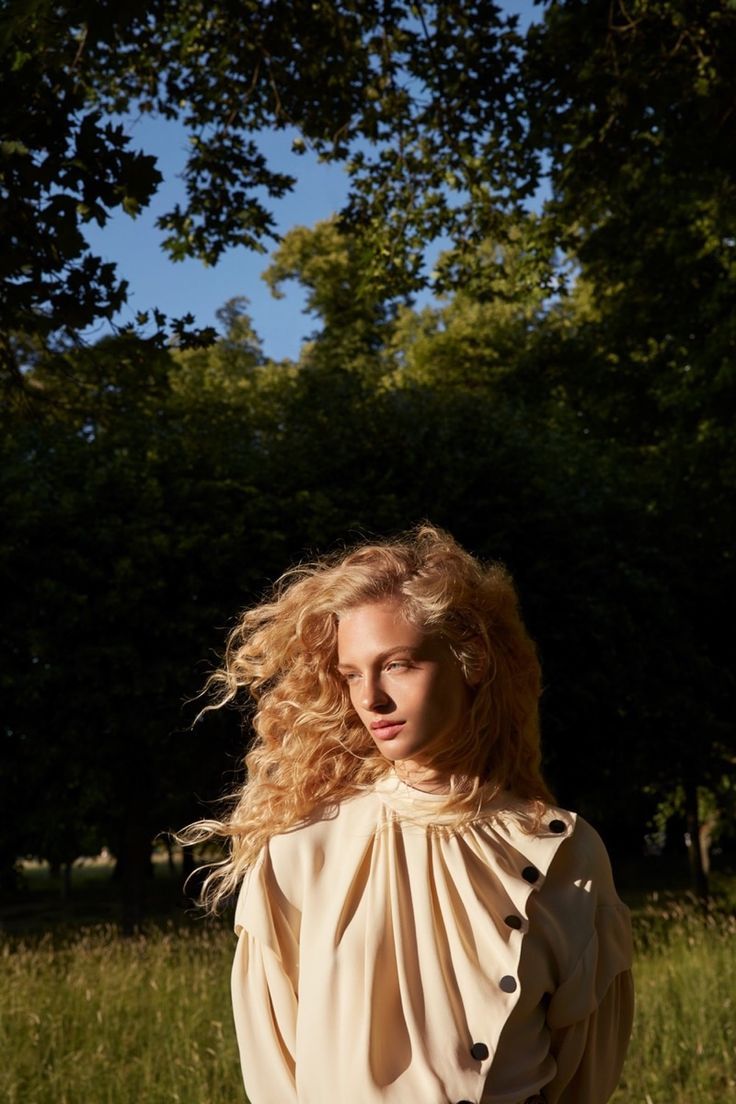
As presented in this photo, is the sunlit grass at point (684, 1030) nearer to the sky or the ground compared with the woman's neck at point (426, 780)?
nearer to the ground

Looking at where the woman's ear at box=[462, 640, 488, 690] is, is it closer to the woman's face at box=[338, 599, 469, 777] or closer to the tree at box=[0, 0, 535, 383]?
the woman's face at box=[338, 599, 469, 777]

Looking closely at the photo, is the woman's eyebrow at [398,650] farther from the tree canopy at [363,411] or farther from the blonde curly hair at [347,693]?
the tree canopy at [363,411]

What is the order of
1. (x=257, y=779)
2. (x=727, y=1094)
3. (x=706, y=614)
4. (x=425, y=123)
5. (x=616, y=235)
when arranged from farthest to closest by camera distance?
(x=616, y=235) → (x=706, y=614) → (x=425, y=123) → (x=727, y=1094) → (x=257, y=779)

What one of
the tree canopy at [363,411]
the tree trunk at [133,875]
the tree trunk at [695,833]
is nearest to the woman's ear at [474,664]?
the tree canopy at [363,411]

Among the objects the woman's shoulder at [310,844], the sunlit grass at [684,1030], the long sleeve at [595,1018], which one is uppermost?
the woman's shoulder at [310,844]

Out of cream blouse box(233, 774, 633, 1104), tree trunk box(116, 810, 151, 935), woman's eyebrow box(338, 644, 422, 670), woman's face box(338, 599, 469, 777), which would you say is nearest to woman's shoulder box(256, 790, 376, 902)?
cream blouse box(233, 774, 633, 1104)

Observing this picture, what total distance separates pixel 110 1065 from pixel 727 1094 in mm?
3061

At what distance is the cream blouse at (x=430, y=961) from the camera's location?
212 cm

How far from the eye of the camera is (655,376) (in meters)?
17.2

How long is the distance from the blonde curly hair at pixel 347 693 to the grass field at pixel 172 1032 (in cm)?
346

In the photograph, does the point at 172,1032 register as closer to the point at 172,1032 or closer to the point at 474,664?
the point at 172,1032

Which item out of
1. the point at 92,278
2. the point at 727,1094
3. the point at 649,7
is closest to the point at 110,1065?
the point at 727,1094

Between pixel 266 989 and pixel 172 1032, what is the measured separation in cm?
427

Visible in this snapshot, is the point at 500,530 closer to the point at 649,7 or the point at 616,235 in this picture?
the point at 649,7
